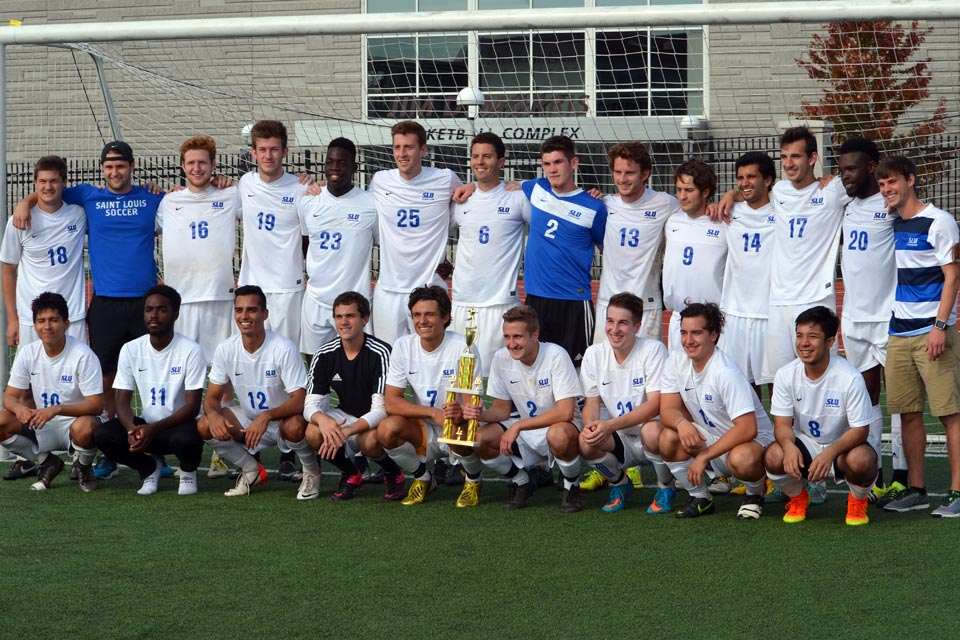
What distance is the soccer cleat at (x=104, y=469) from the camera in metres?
6.82

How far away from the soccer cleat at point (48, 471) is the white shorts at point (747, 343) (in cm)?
385

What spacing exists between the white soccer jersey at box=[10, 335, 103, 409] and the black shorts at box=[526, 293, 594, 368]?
255 centimetres

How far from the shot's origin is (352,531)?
537 centimetres

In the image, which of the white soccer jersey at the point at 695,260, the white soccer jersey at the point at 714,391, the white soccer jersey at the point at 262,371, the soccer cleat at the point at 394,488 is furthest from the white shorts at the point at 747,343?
the white soccer jersey at the point at 262,371

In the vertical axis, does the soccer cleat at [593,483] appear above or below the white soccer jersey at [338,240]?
below

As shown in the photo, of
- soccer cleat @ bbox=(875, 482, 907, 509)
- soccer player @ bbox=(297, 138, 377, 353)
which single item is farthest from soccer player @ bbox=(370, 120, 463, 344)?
soccer cleat @ bbox=(875, 482, 907, 509)

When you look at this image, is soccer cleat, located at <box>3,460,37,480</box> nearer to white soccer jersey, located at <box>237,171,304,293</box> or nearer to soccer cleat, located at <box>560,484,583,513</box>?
white soccer jersey, located at <box>237,171,304,293</box>

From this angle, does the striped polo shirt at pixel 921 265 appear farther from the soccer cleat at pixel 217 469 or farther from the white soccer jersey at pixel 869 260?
the soccer cleat at pixel 217 469

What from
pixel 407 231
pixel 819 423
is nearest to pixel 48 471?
pixel 407 231

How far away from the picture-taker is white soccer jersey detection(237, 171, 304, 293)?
271 inches

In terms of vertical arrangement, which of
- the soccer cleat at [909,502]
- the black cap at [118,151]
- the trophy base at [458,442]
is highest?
the black cap at [118,151]

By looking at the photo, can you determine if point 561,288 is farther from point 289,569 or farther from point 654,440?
point 289,569

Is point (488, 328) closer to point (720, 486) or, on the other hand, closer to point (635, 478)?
point (635, 478)

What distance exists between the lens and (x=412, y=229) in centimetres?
673
